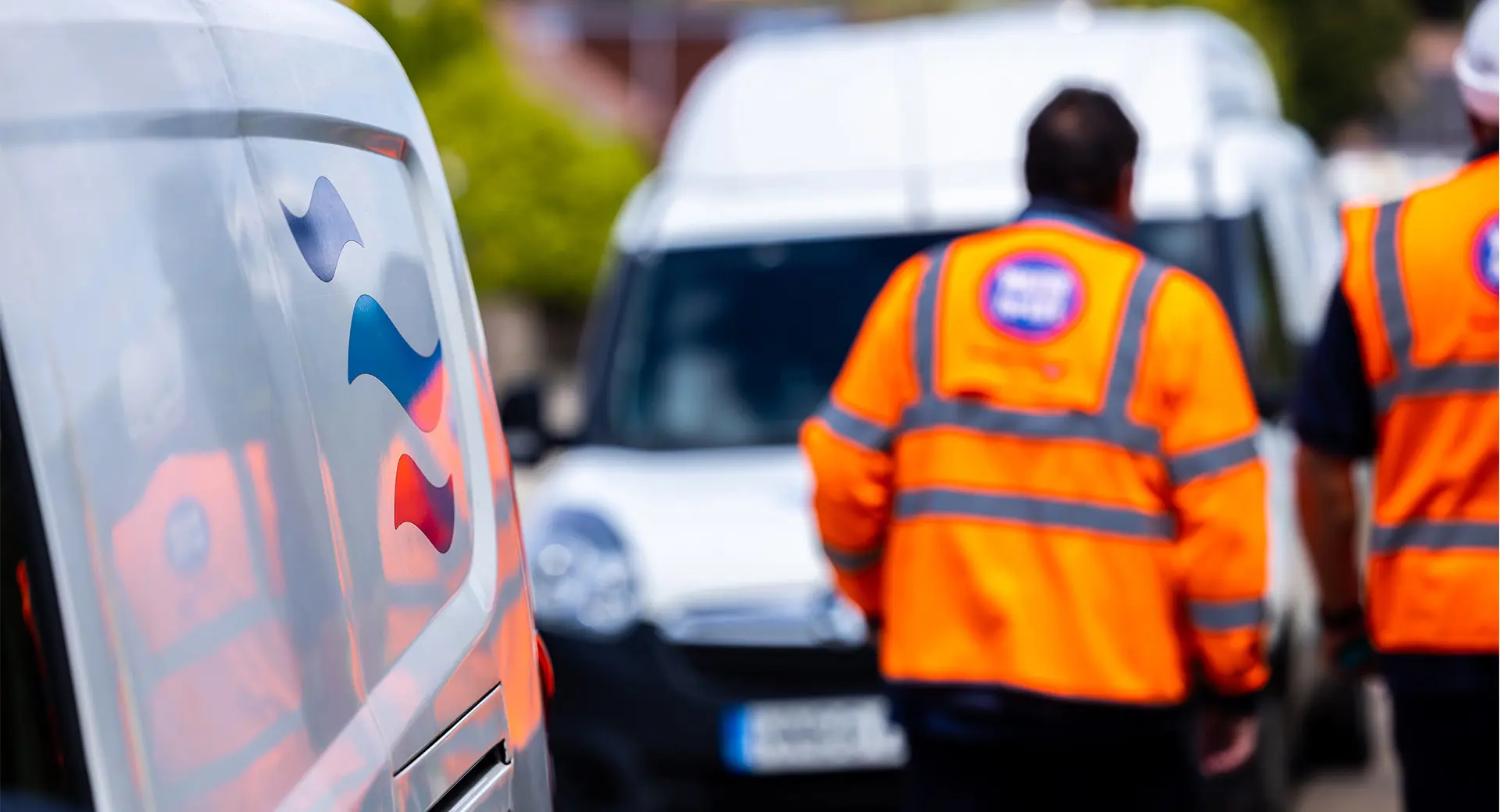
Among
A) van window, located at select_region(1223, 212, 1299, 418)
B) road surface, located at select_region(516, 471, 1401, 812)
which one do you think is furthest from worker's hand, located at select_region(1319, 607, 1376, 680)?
road surface, located at select_region(516, 471, 1401, 812)

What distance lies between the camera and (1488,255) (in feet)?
10.8

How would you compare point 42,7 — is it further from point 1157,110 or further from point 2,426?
point 1157,110

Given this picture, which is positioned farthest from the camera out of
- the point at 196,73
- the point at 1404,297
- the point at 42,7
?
the point at 1404,297

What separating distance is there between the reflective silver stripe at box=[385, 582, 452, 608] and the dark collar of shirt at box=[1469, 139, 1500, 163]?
186 cm

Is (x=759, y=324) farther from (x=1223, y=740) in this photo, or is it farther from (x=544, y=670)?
(x=544, y=670)

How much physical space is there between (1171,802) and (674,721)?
1957mm

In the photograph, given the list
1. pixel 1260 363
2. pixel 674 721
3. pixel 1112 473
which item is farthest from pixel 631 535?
pixel 1112 473

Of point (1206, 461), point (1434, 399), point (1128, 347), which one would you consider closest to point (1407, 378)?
point (1434, 399)

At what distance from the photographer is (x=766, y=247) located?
6.46 metres

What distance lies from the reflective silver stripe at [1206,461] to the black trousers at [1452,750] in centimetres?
45

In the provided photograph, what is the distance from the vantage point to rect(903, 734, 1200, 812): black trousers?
12.2ft

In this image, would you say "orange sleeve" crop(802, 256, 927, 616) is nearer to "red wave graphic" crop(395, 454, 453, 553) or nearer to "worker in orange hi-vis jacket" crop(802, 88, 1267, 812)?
"worker in orange hi-vis jacket" crop(802, 88, 1267, 812)

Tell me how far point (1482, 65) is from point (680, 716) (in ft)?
8.99

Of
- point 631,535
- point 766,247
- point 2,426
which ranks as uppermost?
point 2,426
